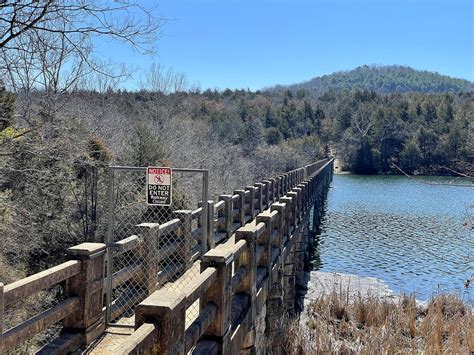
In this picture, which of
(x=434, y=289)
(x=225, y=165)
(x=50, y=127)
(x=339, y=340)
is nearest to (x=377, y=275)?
(x=434, y=289)

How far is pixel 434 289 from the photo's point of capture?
1711 cm

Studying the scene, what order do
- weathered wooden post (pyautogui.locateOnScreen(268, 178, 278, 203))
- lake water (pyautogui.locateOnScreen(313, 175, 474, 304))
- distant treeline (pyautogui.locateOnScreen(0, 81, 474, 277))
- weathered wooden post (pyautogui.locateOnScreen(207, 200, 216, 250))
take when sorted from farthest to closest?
lake water (pyautogui.locateOnScreen(313, 175, 474, 304)) < weathered wooden post (pyautogui.locateOnScreen(268, 178, 278, 203)) < distant treeline (pyautogui.locateOnScreen(0, 81, 474, 277)) < weathered wooden post (pyautogui.locateOnScreen(207, 200, 216, 250))

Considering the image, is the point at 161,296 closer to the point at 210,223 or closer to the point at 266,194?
the point at 210,223

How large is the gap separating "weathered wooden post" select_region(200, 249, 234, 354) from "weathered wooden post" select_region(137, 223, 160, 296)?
1.79 m

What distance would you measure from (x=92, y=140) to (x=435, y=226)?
67.5 feet

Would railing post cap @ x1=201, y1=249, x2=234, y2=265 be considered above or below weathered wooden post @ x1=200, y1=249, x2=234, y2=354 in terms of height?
above

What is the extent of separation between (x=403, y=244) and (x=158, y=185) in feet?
68.8

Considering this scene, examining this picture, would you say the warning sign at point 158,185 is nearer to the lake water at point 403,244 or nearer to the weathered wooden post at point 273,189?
the lake water at point 403,244

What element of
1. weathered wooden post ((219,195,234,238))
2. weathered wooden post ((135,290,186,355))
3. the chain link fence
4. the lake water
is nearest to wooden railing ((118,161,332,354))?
weathered wooden post ((135,290,186,355))

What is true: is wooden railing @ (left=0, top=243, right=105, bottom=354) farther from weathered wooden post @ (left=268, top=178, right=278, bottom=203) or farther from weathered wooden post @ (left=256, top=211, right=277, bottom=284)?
weathered wooden post @ (left=268, top=178, right=278, bottom=203)

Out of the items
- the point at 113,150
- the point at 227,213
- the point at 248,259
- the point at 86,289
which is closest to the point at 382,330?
the point at 227,213

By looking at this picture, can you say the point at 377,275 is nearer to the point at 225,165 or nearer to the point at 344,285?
the point at 344,285

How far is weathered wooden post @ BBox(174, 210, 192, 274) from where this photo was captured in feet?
26.3

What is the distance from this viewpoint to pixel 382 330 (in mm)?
10250
